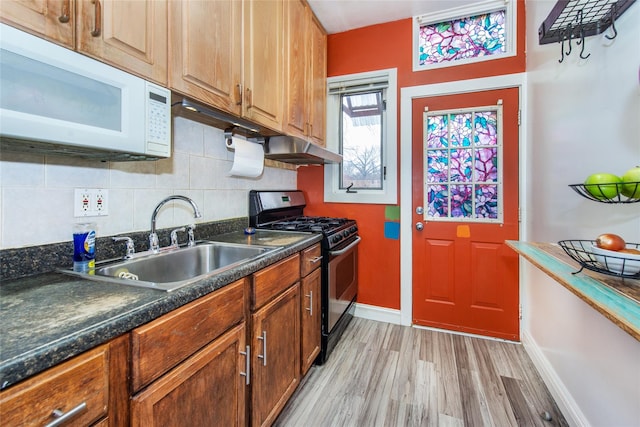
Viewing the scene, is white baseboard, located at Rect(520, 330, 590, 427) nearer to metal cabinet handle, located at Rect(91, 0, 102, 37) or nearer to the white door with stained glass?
the white door with stained glass

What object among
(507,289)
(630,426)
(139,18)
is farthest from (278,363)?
(507,289)

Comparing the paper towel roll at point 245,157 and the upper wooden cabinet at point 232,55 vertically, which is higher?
the upper wooden cabinet at point 232,55

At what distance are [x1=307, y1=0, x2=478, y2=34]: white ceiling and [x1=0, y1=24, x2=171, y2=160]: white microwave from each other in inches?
75.5

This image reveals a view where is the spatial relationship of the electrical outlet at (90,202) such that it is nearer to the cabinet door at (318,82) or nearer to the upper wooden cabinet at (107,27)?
the upper wooden cabinet at (107,27)

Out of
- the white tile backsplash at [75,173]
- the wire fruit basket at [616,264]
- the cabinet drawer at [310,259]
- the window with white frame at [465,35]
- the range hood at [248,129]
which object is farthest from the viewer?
the window with white frame at [465,35]

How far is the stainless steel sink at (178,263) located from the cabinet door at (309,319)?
0.43m

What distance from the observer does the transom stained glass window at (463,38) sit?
2326 mm

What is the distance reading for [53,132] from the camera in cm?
75

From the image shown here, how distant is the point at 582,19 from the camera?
1.22 metres

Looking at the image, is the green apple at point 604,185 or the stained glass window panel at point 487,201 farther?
the stained glass window panel at point 487,201

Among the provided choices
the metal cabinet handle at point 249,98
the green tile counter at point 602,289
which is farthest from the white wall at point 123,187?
the green tile counter at point 602,289

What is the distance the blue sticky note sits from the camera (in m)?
2.57

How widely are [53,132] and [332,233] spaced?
60.9 inches

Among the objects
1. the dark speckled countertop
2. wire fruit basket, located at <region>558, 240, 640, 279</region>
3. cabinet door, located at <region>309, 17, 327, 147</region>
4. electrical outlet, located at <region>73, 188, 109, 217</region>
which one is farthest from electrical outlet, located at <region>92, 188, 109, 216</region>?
wire fruit basket, located at <region>558, 240, 640, 279</region>
